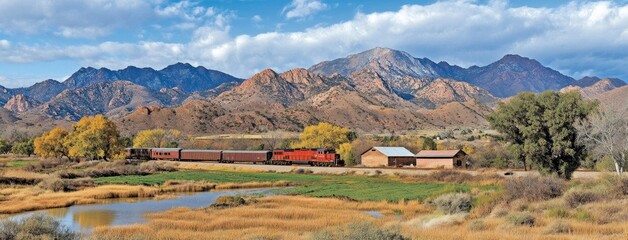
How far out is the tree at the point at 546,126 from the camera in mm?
44500

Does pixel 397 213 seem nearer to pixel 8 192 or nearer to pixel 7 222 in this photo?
pixel 7 222

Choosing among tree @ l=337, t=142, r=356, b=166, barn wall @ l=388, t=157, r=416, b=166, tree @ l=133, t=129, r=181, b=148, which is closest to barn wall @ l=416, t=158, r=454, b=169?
barn wall @ l=388, t=157, r=416, b=166

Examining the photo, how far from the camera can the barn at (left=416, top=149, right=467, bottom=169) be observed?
80.7m

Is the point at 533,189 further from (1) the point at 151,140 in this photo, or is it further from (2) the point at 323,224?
(1) the point at 151,140

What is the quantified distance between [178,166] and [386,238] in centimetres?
8443

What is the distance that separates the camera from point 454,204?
98.2ft

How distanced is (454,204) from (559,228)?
8694 millimetres

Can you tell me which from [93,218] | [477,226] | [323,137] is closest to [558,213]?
[477,226]

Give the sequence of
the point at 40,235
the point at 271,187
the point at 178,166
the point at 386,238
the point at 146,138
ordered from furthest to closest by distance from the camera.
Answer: the point at 146,138
the point at 178,166
the point at 271,187
the point at 40,235
the point at 386,238

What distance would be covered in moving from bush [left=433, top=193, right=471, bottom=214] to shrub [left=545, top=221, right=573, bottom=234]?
8061 mm

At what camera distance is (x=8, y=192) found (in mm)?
47594

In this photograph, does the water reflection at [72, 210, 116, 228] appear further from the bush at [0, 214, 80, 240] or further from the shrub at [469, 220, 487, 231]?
the shrub at [469, 220, 487, 231]

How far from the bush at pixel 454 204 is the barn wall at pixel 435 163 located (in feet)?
163

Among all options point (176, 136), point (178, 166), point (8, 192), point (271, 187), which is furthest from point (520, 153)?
point (176, 136)
